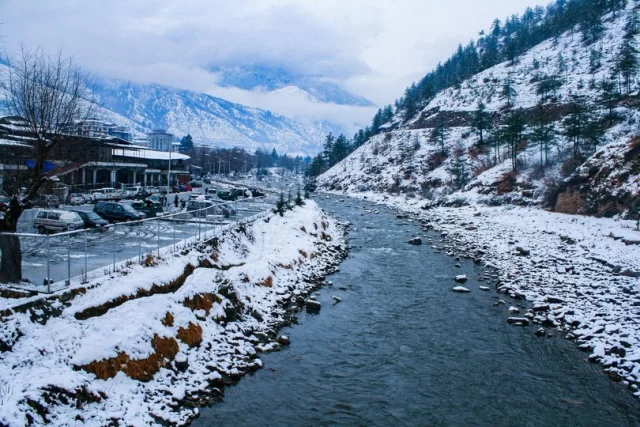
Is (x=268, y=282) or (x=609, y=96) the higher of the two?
(x=609, y=96)

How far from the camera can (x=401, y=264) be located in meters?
30.5

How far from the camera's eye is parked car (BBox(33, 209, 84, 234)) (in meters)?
27.8

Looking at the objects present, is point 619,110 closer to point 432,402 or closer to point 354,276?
point 354,276

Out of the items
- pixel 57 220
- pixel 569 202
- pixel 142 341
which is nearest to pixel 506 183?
pixel 569 202

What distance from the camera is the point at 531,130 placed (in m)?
74.5

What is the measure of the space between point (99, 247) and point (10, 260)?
305cm

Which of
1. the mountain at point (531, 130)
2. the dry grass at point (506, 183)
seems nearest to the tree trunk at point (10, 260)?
the mountain at point (531, 130)

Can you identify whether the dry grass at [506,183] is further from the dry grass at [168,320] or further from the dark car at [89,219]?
the dry grass at [168,320]

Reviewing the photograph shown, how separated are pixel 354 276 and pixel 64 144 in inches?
689

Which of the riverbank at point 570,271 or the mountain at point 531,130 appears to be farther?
the mountain at point 531,130

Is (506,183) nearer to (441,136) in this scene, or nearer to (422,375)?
(441,136)

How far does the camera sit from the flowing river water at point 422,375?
11945 millimetres

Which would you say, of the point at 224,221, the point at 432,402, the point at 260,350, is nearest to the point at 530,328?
the point at 432,402

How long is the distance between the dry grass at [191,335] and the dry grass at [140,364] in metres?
0.54
